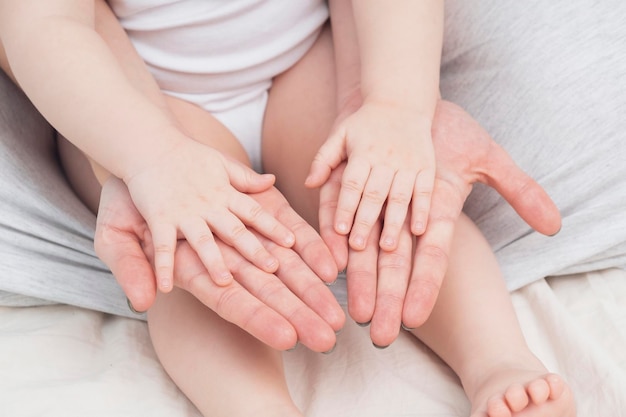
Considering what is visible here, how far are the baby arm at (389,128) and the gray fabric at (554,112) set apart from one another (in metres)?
0.14

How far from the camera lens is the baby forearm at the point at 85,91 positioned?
0.77 metres

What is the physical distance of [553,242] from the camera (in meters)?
0.91

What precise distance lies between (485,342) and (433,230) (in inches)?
4.4

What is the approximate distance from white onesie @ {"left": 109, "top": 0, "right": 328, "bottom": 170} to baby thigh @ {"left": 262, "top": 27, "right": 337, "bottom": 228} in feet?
0.05

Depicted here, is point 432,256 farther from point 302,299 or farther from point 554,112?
point 554,112

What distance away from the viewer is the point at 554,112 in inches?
37.7

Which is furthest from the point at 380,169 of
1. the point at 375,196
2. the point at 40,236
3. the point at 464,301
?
the point at 40,236

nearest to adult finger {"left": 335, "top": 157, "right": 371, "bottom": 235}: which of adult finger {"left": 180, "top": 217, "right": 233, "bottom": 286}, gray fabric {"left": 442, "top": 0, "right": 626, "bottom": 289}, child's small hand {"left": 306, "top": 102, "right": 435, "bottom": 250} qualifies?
child's small hand {"left": 306, "top": 102, "right": 435, "bottom": 250}

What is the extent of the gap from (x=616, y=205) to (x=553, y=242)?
0.27 feet

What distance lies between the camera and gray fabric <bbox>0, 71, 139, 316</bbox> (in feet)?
2.83

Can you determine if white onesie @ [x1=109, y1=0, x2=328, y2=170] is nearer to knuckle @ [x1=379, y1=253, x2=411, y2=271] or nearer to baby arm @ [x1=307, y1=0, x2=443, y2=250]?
baby arm @ [x1=307, y1=0, x2=443, y2=250]

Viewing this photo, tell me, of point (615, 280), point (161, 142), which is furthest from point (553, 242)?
point (161, 142)

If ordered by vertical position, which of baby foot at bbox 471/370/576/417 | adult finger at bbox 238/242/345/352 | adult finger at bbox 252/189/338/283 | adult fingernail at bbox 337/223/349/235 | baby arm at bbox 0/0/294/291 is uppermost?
baby arm at bbox 0/0/294/291

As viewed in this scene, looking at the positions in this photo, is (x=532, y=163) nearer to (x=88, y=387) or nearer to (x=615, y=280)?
(x=615, y=280)
